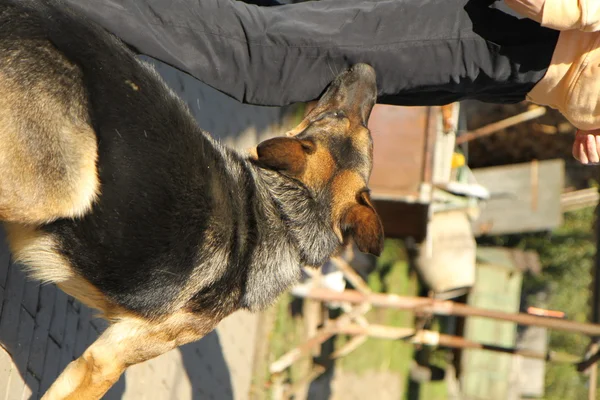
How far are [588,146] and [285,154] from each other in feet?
5.64

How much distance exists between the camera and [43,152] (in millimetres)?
3041

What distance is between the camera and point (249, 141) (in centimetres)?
796

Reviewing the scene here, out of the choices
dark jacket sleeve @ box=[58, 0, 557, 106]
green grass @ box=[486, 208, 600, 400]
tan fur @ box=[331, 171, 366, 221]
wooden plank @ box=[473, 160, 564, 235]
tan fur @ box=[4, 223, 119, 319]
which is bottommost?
green grass @ box=[486, 208, 600, 400]

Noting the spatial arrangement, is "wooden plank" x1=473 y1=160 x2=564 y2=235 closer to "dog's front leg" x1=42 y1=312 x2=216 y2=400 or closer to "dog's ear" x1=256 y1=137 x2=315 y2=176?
"dog's ear" x1=256 y1=137 x2=315 y2=176

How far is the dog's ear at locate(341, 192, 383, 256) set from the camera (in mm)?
3793

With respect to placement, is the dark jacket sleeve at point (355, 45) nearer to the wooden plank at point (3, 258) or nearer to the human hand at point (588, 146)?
the human hand at point (588, 146)

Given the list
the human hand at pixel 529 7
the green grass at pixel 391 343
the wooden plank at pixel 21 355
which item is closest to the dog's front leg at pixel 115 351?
the wooden plank at pixel 21 355

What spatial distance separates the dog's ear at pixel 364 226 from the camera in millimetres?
3793

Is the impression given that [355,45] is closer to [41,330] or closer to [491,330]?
[41,330]

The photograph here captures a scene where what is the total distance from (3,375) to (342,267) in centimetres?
493

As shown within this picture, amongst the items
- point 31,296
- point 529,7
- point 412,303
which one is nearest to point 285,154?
point 529,7

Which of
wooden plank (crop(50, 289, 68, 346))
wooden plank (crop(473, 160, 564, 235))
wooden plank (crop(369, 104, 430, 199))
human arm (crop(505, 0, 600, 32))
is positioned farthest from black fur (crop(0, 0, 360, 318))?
wooden plank (crop(473, 160, 564, 235))

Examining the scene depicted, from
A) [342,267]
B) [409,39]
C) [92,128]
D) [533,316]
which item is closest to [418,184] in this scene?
[342,267]

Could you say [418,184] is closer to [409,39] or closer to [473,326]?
[473,326]
